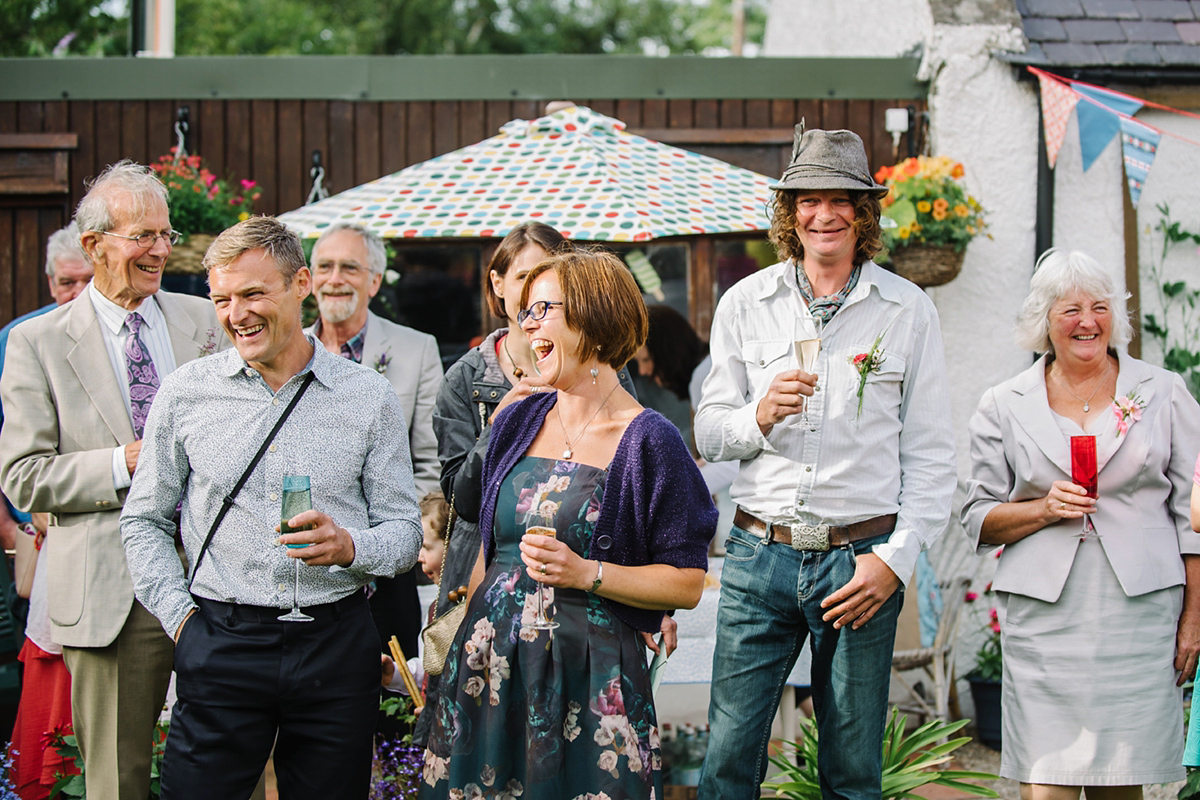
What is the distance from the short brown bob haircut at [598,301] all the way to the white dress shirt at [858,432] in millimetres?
428

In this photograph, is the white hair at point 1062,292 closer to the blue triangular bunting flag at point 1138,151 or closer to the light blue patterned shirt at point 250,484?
the light blue patterned shirt at point 250,484

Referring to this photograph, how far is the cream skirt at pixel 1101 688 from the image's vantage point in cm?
308

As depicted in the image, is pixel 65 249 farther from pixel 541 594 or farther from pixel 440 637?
pixel 541 594

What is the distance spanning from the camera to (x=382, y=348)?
158 inches

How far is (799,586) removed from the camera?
2.68 meters

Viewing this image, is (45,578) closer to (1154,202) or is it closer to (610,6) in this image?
(1154,202)

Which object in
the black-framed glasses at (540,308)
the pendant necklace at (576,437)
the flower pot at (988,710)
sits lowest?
the flower pot at (988,710)

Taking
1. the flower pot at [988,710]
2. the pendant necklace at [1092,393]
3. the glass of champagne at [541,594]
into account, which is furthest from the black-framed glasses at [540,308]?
the flower pot at [988,710]

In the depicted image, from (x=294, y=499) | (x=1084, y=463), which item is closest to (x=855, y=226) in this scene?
(x=1084, y=463)

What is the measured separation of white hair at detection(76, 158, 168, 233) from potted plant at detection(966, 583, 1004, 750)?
3.88m

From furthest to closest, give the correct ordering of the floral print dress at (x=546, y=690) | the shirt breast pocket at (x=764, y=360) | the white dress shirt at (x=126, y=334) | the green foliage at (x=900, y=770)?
the green foliage at (x=900, y=770), the white dress shirt at (x=126, y=334), the shirt breast pocket at (x=764, y=360), the floral print dress at (x=546, y=690)

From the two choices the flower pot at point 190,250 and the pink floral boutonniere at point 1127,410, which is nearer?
the pink floral boutonniere at point 1127,410

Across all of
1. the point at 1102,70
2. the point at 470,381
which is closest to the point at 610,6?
the point at 1102,70

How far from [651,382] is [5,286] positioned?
11.3ft
